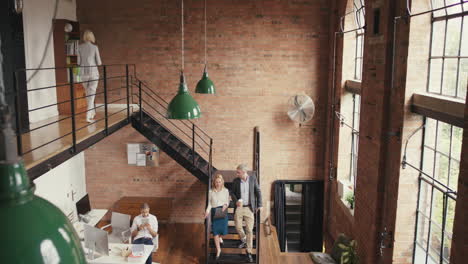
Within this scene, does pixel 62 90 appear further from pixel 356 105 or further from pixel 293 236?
pixel 293 236

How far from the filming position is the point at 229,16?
892 cm

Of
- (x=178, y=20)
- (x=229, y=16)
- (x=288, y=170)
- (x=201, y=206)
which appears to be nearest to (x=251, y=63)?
(x=229, y=16)

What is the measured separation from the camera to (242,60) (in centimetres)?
907

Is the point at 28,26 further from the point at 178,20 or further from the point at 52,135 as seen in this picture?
the point at 178,20

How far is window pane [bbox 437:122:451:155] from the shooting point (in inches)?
196

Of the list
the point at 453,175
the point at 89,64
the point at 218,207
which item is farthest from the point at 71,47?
the point at 453,175

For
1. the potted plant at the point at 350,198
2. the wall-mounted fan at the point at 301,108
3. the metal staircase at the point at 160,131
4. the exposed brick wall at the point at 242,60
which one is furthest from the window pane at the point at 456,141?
the exposed brick wall at the point at 242,60

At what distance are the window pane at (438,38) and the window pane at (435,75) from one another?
0.11m

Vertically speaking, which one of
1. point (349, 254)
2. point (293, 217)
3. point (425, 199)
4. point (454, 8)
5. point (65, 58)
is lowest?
point (293, 217)

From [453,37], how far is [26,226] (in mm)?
4959

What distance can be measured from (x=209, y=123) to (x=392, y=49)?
14.9ft

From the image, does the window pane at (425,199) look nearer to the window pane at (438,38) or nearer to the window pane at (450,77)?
the window pane at (450,77)

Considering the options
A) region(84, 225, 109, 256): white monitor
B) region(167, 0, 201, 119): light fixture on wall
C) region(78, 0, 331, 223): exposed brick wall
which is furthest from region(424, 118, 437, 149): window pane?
region(84, 225, 109, 256): white monitor

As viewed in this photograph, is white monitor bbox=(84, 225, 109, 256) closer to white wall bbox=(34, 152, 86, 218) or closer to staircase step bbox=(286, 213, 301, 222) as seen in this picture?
white wall bbox=(34, 152, 86, 218)
